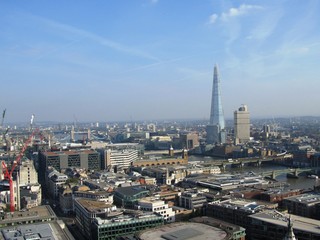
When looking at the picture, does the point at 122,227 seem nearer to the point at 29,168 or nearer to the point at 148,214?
the point at 148,214

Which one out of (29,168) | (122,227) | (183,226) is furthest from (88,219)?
(29,168)

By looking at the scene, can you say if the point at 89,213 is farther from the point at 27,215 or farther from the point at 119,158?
the point at 119,158

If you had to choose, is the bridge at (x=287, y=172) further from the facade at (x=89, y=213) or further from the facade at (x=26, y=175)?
the facade at (x=89, y=213)

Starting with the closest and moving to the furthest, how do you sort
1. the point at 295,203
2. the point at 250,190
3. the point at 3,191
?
the point at 295,203, the point at 3,191, the point at 250,190

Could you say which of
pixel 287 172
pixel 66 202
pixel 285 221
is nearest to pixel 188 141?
pixel 287 172

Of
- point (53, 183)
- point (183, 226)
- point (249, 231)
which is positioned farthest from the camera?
point (53, 183)

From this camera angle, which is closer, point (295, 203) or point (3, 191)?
point (295, 203)

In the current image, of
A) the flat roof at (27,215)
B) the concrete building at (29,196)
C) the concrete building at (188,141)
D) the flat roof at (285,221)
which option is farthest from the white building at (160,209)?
the concrete building at (188,141)
